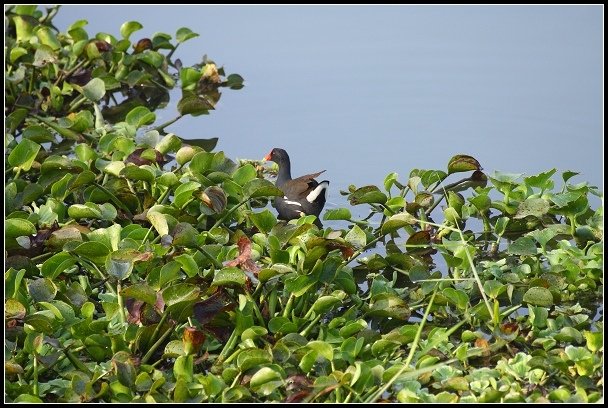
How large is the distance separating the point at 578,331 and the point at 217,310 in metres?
1.08

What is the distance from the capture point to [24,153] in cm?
366

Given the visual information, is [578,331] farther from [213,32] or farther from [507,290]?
[213,32]

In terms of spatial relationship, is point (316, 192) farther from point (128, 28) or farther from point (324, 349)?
point (128, 28)

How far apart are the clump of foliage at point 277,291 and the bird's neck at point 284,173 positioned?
1.83 feet

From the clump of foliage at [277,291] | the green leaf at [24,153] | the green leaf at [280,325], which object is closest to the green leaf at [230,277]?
the clump of foliage at [277,291]

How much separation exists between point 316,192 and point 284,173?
498mm

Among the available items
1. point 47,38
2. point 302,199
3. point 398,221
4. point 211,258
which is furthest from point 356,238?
point 47,38

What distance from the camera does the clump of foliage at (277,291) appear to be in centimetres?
262

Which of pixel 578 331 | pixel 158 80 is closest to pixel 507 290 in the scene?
pixel 578 331

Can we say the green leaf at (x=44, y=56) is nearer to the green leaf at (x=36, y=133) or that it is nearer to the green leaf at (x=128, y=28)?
the green leaf at (x=128, y=28)

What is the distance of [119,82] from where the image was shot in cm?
536

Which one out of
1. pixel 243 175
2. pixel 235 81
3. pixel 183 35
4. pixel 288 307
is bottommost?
pixel 288 307

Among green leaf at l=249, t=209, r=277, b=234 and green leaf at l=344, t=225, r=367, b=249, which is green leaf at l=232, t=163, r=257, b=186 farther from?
green leaf at l=344, t=225, r=367, b=249

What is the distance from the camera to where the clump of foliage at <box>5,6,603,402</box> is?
2.62 meters
